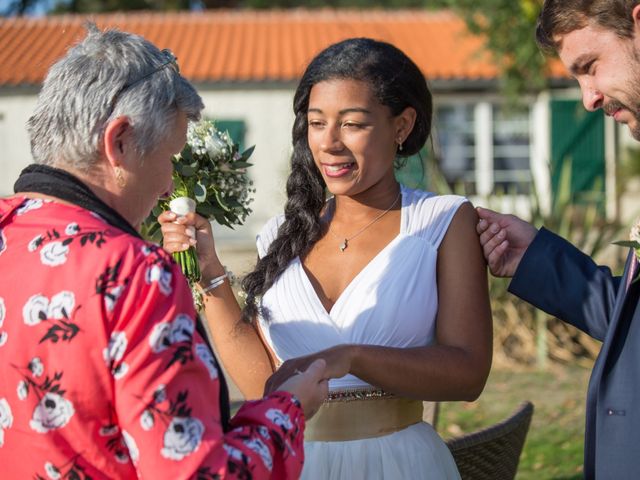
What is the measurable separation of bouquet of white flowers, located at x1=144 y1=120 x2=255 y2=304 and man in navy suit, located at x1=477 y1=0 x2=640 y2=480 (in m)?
0.85

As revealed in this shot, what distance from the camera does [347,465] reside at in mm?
2635

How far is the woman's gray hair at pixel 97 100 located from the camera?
1771 mm

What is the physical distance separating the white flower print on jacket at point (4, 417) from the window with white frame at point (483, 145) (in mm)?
16398

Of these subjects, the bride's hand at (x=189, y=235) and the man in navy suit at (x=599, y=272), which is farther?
the bride's hand at (x=189, y=235)

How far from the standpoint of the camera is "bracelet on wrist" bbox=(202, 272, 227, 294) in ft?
9.33

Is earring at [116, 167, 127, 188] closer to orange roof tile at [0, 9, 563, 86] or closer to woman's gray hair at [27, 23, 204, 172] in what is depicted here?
woman's gray hair at [27, 23, 204, 172]

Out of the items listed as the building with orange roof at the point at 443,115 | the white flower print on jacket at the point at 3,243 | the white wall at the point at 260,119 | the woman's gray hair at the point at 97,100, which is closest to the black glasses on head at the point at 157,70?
the woman's gray hair at the point at 97,100

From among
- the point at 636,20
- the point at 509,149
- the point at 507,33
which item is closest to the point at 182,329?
the point at 636,20

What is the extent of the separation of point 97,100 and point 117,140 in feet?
0.30

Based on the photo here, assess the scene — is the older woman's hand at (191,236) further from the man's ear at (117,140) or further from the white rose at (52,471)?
the white rose at (52,471)


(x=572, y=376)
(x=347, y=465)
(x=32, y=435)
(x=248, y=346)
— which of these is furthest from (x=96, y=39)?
(x=572, y=376)

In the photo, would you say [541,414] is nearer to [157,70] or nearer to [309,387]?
[309,387]

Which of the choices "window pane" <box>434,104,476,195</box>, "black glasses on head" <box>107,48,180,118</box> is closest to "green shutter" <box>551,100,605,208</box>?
"window pane" <box>434,104,476,195</box>

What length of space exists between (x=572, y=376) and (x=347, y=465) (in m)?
6.18
